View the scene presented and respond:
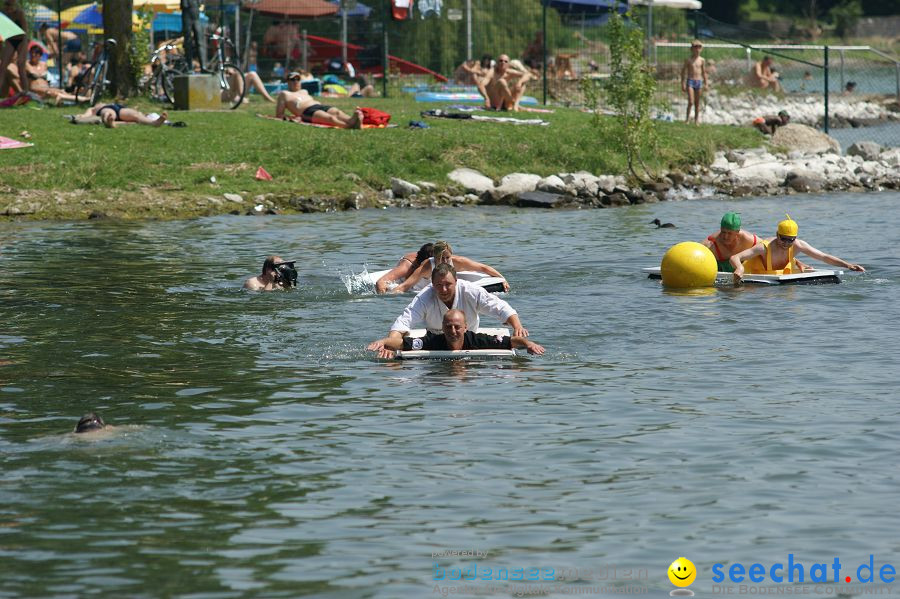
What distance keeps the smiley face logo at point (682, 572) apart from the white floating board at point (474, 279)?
9576mm

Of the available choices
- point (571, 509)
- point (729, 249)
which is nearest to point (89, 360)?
point (571, 509)

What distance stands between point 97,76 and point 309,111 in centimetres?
490

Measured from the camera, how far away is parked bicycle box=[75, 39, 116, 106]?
1252 inches

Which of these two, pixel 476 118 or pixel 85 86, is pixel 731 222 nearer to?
pixel 476 118

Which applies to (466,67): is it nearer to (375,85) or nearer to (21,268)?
(375,85)

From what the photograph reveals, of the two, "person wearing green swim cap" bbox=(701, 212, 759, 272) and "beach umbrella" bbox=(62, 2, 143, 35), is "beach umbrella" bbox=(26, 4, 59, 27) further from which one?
"person wearing green swim cap" bbox=(701, 212, 759, 272)

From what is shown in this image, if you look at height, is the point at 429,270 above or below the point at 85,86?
below

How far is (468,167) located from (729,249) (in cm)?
1170

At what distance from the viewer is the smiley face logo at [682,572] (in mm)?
7945

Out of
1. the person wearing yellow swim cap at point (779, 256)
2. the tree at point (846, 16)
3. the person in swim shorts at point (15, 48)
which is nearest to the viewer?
the person wearing yellow swim cap at point (779, 256)

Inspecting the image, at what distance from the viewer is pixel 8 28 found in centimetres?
2941

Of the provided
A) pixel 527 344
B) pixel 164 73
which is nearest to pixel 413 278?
pixel 527 344

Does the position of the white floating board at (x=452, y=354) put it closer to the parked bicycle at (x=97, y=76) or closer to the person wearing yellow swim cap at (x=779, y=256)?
the person wearing yellow swim cap at (x=779, y=256)

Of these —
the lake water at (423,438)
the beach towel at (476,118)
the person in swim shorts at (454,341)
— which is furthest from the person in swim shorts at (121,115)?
the person in swim shorts at (454,341)
